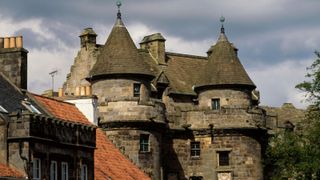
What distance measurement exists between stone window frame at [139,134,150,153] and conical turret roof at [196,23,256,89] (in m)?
7.65

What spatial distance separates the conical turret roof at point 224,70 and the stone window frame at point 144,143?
25.1ft

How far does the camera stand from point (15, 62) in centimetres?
4844

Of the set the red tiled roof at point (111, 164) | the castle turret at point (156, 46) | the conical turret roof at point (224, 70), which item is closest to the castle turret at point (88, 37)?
the castle turret at point (156, 46)

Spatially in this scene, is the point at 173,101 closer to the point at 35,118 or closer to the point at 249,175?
the point at 249,175

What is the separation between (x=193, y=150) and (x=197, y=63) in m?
12.6

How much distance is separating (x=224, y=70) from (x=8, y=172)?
3337cm

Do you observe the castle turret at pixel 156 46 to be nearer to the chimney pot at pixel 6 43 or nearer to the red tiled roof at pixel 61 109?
the red tiled roof at pixel 61 109

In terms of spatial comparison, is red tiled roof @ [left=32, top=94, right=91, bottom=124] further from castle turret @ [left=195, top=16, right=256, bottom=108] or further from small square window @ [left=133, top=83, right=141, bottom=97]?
castle turret @ [left=195, top=16, right=256, bottom=108]

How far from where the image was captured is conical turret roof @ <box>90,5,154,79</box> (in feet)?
224

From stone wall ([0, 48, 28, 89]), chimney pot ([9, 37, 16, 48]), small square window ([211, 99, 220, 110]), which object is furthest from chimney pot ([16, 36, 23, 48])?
small square window ([211, 99, 220, 110])

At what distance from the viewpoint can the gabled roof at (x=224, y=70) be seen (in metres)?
72.8

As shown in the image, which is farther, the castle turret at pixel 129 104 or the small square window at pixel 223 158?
the small square window at pixel 223 158

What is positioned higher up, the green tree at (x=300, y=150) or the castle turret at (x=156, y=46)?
the castle turret at (x=156, y=46)

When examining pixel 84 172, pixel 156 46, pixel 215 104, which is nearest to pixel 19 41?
pixel 84 172
